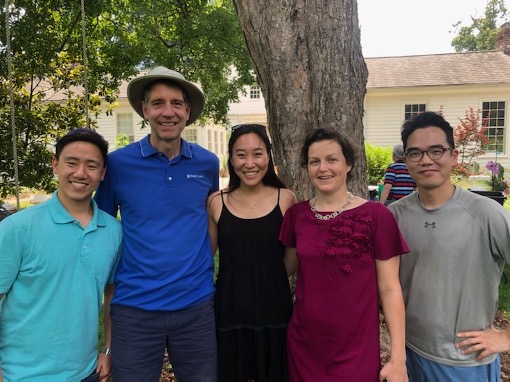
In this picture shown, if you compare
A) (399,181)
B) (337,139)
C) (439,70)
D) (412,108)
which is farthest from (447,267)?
(439,70)

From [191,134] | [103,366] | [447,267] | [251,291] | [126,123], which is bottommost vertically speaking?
[103,366]

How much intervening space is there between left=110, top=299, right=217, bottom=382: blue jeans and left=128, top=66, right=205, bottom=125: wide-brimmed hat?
1.30 meters

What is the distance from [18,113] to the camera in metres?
7.12

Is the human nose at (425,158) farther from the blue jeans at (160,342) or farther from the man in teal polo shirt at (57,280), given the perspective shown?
the man in teal polo shirt at (57,280)

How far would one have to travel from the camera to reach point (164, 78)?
8.18 feet

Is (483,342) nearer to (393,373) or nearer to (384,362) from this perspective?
(393,373)

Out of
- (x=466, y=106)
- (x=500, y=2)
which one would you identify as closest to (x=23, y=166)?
(x=466, y=106)

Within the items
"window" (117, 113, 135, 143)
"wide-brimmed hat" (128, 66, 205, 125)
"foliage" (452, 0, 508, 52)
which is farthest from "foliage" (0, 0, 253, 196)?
"foliage" (452, 0, 508, 52)

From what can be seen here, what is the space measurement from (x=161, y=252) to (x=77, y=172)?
2.01 feet

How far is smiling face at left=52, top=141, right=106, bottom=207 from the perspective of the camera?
83.2 inches

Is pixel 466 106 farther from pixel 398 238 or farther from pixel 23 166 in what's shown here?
pixel 398 238

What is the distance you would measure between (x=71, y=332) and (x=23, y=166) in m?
5.89

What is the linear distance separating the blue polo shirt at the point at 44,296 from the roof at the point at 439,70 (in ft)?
56.3

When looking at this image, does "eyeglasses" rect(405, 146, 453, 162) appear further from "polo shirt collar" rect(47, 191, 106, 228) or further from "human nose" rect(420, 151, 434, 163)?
"polo shirt collar" rect(47, 191, 106, 228)
